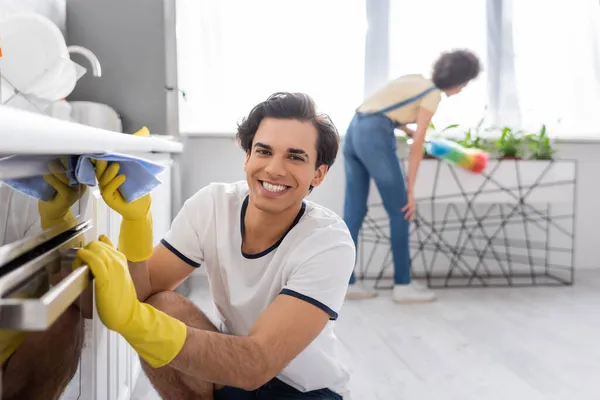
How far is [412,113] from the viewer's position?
263cm

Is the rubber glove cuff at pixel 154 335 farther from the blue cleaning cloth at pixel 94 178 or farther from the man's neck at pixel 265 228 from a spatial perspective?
the man's neck at pixel 265 228

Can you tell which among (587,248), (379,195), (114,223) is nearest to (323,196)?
(379,195)

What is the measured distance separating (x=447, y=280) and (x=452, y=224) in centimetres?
32

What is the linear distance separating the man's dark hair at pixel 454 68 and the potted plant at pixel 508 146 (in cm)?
53

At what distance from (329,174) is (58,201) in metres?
2.46

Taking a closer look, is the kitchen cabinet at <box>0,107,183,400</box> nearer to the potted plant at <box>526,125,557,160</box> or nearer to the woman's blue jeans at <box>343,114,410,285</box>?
the woman's blue jeans at <box>343,114,410,285</box>

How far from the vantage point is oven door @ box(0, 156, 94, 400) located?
49 cm

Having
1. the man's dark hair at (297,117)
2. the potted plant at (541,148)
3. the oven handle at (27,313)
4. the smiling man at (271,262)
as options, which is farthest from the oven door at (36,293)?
the potted plant at (541,148)

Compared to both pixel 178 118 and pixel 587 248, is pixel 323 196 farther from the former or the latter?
pixel 587 248

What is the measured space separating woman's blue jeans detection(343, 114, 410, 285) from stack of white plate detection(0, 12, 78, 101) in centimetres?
136

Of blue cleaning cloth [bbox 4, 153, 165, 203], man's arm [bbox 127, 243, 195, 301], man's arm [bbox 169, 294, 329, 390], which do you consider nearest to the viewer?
blue cleaning cloth [bbox 4, 153, 165, 203]

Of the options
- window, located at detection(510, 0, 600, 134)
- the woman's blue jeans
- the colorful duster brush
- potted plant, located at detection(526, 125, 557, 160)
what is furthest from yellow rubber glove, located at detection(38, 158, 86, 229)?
window, located at detection(510, 0, 600, 134)

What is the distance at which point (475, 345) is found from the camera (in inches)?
84.8

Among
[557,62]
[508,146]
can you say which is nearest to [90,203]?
[508,146]
